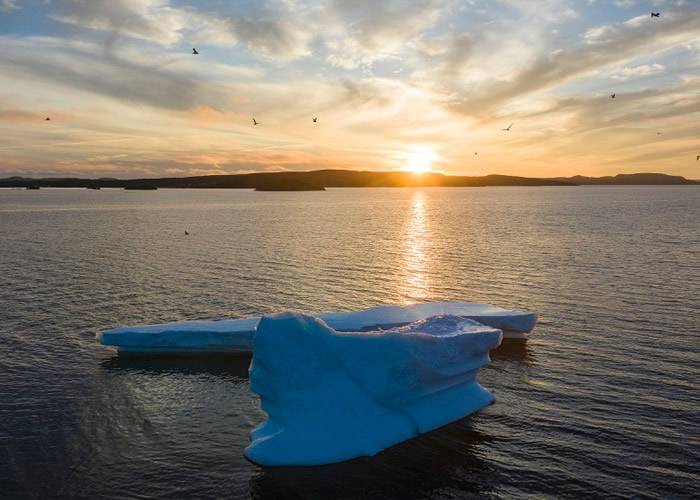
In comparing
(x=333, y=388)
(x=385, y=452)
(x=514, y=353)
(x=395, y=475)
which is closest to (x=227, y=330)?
(x=333, y=388)

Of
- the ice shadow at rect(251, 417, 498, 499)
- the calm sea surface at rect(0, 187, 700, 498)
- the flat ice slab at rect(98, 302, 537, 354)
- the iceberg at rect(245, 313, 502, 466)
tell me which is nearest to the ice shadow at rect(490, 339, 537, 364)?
the calm sea surface at rect(0, 187, 700, 498)

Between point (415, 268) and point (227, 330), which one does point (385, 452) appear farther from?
point (415, 268)

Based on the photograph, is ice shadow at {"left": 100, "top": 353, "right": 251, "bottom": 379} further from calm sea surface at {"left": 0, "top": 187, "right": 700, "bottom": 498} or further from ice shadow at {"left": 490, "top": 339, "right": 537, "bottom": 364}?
ice shadow at {"left": 490, "top": 339, "right": 537, "bottom": 364}

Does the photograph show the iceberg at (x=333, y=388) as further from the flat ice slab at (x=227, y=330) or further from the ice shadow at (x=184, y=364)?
the flat ice slab at (x=227, y=330)

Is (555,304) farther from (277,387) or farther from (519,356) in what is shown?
(277,387)

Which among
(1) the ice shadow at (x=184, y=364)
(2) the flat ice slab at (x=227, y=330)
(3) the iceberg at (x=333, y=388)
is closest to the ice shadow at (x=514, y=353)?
(2) the flat ice slab at (x=227, y=330)

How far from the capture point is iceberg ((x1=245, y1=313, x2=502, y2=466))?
16.2 metres

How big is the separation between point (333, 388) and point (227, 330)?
374 inches

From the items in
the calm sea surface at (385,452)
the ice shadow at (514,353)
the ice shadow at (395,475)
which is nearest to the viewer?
the ice shadow at (395,475)

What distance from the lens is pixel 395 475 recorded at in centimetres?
1526

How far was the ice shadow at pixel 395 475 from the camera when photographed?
14461 millimetres

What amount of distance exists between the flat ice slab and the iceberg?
286 inches

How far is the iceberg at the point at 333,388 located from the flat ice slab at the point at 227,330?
7261 mm

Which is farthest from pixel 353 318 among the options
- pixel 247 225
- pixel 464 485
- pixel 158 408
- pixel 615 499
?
pixel 247 225
